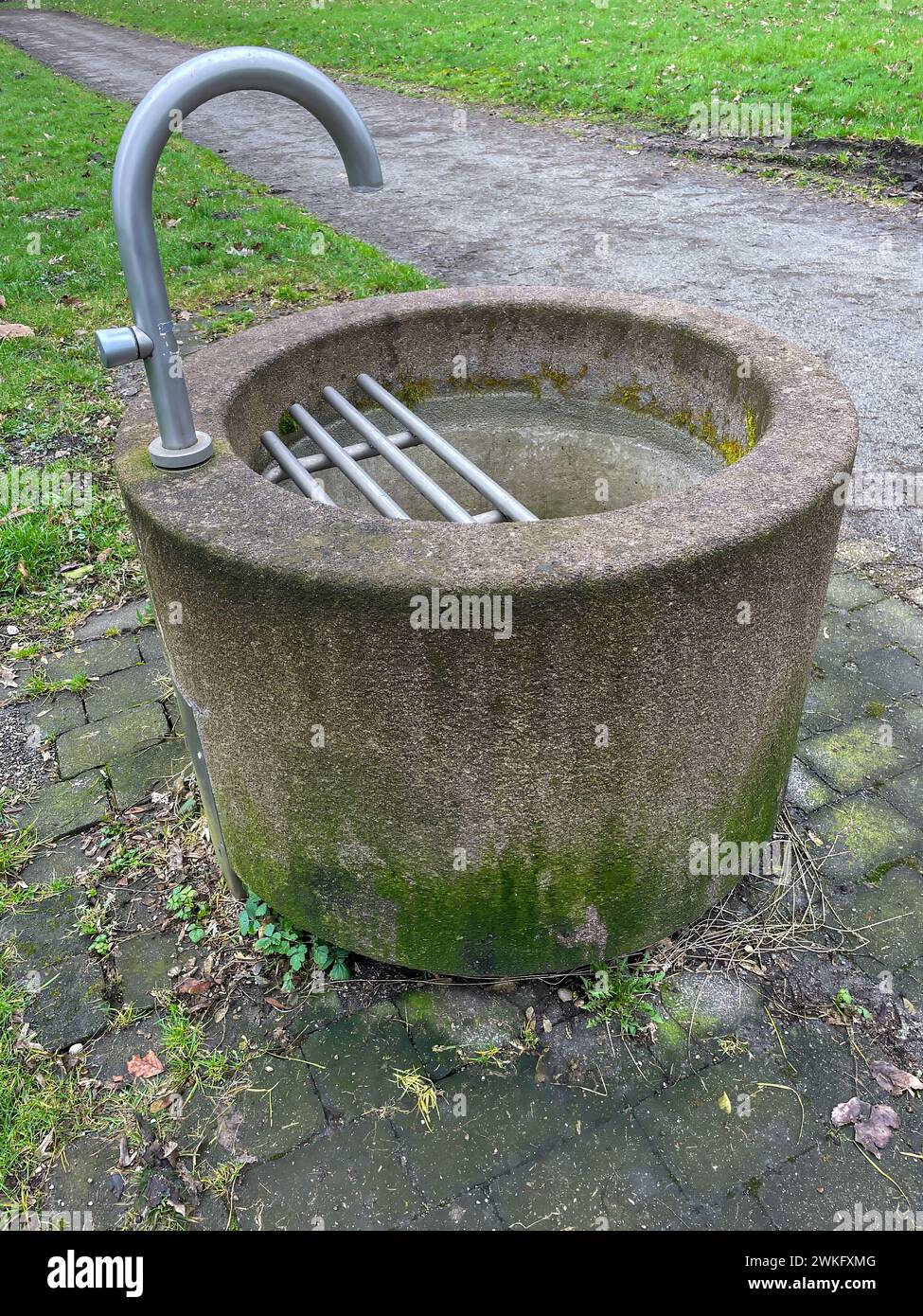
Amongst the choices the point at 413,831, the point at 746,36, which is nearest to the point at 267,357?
the point at 413,831

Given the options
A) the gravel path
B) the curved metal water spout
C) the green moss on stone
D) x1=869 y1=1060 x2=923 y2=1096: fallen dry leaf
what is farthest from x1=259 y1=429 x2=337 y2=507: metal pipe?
the gravel path

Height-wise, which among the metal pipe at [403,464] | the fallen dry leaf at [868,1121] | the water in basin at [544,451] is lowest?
the fallen dry leaf at [868,1121]

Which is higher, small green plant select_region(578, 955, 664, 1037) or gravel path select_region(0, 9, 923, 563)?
gravel path select_region(0, 9, 923, 563)

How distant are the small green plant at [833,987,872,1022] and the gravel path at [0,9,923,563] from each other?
6.66 ft

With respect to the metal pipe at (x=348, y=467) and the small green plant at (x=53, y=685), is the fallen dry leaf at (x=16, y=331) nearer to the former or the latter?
the small green plant at (x=53, y=685)

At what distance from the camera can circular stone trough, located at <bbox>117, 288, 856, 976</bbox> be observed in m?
1.62

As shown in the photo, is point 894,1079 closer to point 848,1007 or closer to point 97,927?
point 848,1007

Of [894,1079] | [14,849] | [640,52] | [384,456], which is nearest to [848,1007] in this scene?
[894,1079]

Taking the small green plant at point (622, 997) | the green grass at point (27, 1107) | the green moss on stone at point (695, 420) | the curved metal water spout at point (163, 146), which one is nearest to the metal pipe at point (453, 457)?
A: the green moss on stone at point (695, 420)

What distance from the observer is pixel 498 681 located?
1628 mm

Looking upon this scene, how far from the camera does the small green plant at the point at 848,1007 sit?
82.3 inches

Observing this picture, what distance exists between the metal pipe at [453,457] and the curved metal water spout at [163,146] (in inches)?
26.6

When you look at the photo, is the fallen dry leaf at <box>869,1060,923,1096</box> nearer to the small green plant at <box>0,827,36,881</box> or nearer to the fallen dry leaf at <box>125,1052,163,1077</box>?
the fallen dry leaf at <box>125,1052,163,1077</box>

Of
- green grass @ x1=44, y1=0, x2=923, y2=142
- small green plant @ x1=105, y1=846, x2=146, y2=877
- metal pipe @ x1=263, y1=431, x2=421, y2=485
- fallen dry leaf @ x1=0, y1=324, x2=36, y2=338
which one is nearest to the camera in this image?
metal pipe @ x1=263, y1=431, x2=421, y2=485
